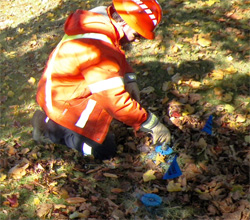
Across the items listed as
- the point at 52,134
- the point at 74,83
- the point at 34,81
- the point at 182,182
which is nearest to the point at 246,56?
the point at 182,182

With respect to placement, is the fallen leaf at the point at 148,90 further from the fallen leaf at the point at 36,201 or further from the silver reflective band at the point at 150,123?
the fallen leaf at the point at 36,201

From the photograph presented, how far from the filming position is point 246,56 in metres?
4.13

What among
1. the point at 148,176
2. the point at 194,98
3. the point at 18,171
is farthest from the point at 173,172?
the point at 18,171

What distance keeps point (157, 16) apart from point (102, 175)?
161cm

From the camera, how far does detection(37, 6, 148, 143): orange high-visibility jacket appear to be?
110 inches

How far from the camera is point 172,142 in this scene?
11.7ft

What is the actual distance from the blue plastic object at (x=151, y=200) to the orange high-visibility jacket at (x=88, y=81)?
66 cm

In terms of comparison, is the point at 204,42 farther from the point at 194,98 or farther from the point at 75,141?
the point at 75,141

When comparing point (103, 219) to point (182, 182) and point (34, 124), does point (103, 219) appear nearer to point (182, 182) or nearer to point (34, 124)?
point (182, 182)

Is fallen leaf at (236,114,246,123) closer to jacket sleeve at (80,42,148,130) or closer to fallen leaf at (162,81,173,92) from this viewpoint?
fallen leaf at (162,81,173,92)

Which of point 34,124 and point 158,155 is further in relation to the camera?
point 34,124

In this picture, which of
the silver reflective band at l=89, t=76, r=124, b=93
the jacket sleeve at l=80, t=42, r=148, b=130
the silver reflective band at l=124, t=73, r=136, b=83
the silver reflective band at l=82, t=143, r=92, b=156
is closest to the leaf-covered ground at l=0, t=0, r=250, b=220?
the silver reflective band at l=82, t=143, r=92, b=156

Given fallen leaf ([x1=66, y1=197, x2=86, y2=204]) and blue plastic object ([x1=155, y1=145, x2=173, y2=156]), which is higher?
fallen leaf ([x1=66, y1=197, x2=86, y2=204])

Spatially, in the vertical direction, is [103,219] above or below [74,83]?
below
